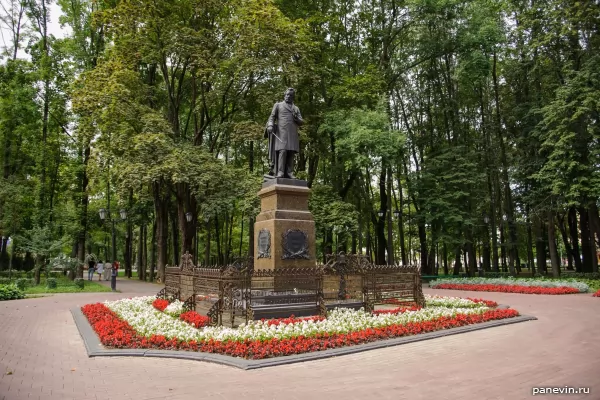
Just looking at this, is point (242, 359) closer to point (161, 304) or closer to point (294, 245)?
point (294, 245)

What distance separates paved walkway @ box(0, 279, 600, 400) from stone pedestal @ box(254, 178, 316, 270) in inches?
177

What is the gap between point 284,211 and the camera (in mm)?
12695

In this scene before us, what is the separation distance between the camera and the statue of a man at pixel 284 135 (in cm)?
1379

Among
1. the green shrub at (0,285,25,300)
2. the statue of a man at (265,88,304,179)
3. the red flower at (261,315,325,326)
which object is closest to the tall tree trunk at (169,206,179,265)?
the green shrub at (0,285,25,300)

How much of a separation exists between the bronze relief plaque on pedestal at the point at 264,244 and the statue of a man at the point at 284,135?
1.99m

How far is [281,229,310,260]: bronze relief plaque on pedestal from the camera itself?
40.1 ft

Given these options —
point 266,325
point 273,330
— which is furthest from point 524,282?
point 273,330

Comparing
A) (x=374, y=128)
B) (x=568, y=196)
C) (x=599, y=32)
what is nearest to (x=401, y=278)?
(x=374, y=128)

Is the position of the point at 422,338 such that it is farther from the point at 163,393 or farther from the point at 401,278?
the point at 163,393

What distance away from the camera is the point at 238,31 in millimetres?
23109

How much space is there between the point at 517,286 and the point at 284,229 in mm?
14668

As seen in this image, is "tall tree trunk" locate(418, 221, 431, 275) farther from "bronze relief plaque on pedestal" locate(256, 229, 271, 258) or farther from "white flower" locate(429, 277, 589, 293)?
"bronze relief plaque on pedestal" locate(256, 229, 271, 258)

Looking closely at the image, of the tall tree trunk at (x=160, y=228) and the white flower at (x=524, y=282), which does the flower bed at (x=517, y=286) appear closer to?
the white flower at (x=524, y=282)

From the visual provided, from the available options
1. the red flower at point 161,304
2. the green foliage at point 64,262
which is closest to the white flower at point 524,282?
the red flower at point 161,304
